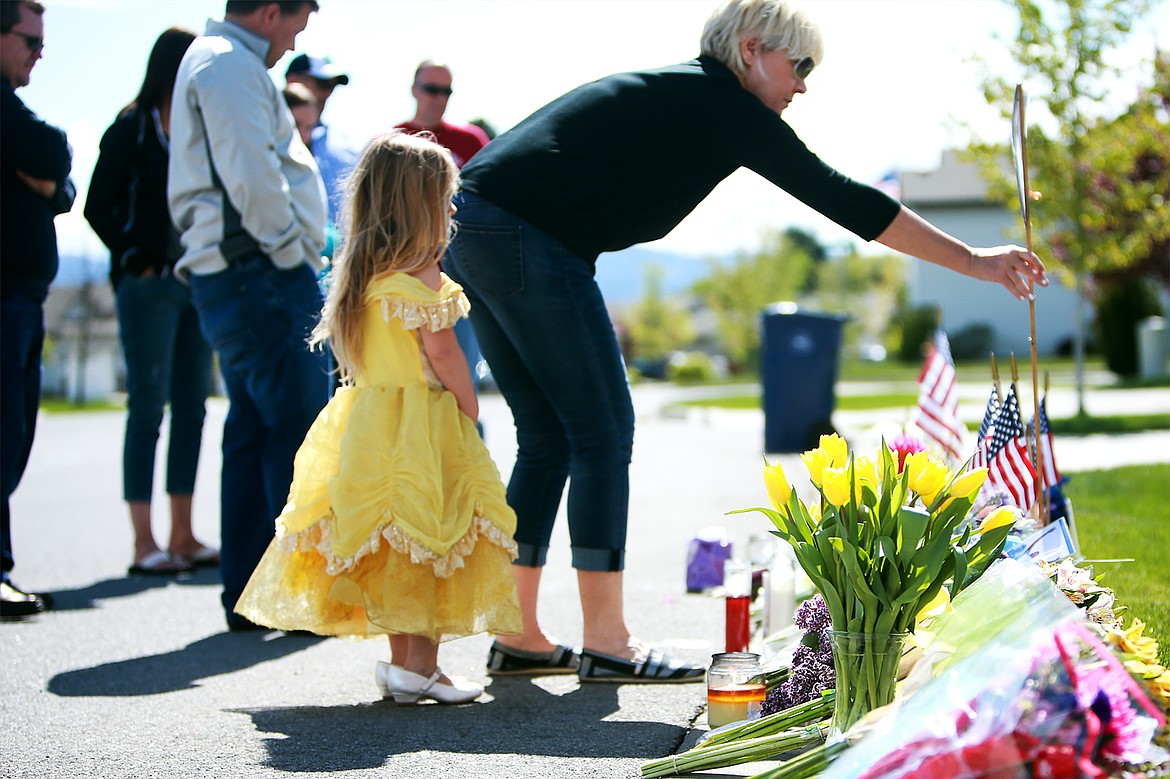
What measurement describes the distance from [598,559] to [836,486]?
4.37 ft

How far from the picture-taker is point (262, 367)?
4836 mm

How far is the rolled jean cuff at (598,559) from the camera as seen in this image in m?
3.97

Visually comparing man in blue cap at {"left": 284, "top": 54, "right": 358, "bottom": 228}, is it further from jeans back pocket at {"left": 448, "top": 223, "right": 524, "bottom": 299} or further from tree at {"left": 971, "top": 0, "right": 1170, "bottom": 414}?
tree at {"left": 971, "top": 0, "right": 1170, "bottom": 414}

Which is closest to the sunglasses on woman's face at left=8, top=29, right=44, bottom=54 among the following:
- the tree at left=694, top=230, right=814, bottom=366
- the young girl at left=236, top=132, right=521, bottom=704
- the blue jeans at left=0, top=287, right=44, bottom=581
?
the blue jeans at left=0, top=287, right=44, bottom=581

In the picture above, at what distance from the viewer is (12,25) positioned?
5.21 metres

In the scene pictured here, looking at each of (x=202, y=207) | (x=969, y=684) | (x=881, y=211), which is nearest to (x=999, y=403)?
(x=881, y=211)

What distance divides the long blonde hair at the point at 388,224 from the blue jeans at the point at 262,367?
90 cm

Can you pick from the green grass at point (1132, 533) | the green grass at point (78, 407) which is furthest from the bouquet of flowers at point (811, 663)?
the green grass at point (78, 407)

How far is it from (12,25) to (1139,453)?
27.9 feet

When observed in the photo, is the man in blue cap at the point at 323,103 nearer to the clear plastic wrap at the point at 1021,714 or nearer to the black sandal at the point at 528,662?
the black sandal at the point at 528,662

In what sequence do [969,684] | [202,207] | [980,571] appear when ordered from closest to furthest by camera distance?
1. [969,684]
2. [980,571]
3. [202,207]

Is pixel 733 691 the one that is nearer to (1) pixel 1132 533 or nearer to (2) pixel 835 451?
(2) pixel 835 451

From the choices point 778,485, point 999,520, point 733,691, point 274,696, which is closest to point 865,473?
point 778,485

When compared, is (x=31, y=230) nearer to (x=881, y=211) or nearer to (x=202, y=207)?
(x=202, y=207)
